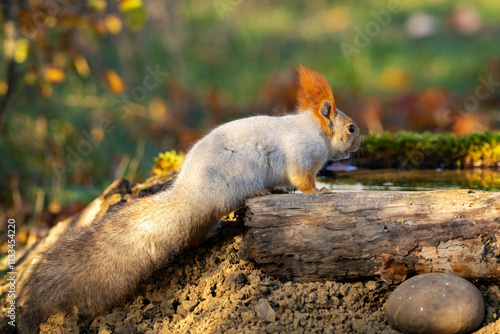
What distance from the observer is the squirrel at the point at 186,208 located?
3361 millimetres

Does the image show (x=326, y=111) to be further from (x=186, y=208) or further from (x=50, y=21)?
(x=50, y=21)

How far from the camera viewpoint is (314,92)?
12.7ft

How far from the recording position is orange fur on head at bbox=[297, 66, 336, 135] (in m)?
3.85

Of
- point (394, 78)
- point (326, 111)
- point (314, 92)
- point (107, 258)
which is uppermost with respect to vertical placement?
point (314, 92)

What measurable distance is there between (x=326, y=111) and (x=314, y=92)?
0.15 meters

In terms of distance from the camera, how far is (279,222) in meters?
3.35

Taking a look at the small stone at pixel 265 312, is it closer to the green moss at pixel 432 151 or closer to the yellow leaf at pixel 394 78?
the green moss at pixel 432 151

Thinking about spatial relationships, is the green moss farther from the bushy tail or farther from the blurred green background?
the blurred green background

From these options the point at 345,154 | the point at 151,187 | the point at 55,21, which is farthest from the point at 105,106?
the point at 345,154

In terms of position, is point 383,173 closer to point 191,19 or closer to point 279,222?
point 279,222

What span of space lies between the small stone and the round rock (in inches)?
24.2

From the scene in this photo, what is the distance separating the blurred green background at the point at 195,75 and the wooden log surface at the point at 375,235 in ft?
11.5

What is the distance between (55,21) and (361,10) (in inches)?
380

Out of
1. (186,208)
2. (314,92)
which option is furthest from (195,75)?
(186,208)
